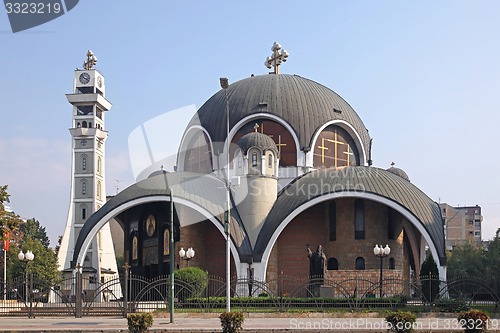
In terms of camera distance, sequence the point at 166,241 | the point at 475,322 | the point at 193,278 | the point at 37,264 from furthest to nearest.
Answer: the point at 37,264
the point at 166,241
the point at 193,278
the point at 475,322

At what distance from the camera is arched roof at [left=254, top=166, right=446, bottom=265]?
3300 cm

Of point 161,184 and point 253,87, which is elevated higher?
point 253,87

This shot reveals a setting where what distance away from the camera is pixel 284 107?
3844 centimetres

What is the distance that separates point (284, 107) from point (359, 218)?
7543 mm

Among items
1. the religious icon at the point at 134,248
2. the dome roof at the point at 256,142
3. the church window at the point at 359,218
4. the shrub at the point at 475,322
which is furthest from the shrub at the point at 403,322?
the religious icon at the point at 134,248

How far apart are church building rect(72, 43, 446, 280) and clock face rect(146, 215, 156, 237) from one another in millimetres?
51

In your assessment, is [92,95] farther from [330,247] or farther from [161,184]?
[330,247]

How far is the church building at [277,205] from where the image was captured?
1324 inches

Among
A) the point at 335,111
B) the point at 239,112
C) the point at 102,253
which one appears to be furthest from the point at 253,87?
the point at 102,253

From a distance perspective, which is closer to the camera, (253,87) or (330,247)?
(330,247)

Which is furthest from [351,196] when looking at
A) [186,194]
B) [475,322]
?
[475,322]

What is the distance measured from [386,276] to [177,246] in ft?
32.8

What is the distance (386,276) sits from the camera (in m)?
32.9

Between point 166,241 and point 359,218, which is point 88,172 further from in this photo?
point 359,218
